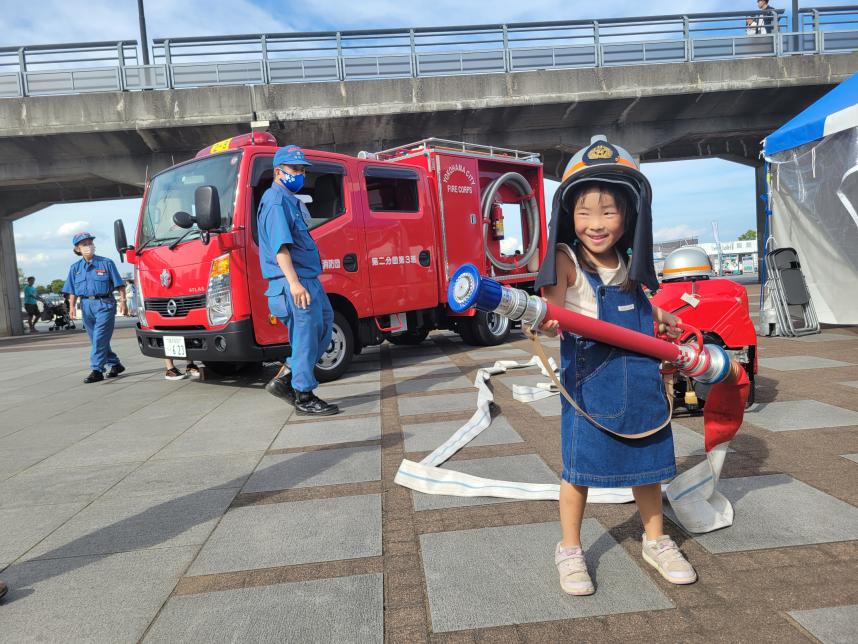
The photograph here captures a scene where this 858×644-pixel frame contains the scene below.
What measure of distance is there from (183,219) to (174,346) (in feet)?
4.32

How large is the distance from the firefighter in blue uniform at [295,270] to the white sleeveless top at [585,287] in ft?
8.94

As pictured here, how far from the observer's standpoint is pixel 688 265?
14.4ft

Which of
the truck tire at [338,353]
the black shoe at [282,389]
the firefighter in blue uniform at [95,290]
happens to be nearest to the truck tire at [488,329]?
the truck tire at [338,353]

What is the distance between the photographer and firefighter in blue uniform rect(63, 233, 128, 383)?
724cm

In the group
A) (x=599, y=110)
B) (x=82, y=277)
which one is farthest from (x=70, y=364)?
(x=599, y=110)

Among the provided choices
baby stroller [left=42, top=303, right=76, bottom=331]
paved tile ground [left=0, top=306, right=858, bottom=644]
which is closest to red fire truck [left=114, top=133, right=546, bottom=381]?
paved tile ground [left=0, top=306, right=858, bottom=644]

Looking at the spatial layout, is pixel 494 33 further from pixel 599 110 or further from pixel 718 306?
pixel 718 306

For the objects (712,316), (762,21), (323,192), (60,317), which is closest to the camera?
(712,316)

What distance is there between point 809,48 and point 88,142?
1951 centimetres

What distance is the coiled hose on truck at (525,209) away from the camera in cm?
864

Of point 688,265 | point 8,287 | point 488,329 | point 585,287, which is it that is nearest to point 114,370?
point 488,329

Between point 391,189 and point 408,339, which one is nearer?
point 391,189

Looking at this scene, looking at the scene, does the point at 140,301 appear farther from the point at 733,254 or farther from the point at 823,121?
the point at 733,254

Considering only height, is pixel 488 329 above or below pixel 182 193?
below
